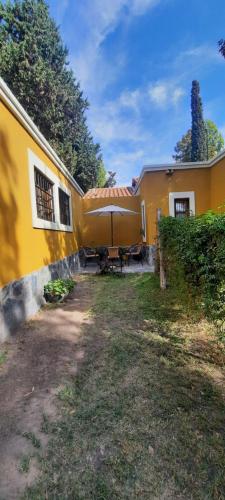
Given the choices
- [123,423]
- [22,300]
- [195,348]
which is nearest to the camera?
[123,423]

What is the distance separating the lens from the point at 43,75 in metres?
14.0

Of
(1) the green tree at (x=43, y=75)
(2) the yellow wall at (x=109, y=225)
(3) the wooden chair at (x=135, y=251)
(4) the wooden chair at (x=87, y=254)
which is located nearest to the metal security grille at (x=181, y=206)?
(3) the wooden chair at (x=135, y=251)

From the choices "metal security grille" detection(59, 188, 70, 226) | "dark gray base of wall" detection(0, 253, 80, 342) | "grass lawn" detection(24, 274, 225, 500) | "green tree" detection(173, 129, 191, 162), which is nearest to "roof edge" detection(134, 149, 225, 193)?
"metal security grille" detection(59, 188, 70, 226)

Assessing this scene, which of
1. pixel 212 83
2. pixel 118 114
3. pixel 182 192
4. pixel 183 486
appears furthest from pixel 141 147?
pixel 183 486

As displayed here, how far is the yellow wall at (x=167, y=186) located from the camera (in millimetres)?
10391

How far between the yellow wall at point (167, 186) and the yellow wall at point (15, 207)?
599cm

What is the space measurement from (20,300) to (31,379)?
163 cm

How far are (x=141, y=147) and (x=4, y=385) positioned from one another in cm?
2324

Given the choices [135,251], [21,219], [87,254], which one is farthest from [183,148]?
[21,219]

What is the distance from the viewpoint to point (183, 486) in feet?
4.84

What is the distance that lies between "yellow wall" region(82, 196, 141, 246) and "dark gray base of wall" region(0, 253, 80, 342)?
7.41 meters

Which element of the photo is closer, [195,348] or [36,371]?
[36,371]

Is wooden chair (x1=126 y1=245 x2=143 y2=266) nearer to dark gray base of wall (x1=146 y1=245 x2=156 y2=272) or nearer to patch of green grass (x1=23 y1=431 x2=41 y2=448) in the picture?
dark gray base of wall (x1=146 y1=245 x2=156 y2=272)

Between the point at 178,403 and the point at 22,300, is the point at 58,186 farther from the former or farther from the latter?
the point at 178,403
